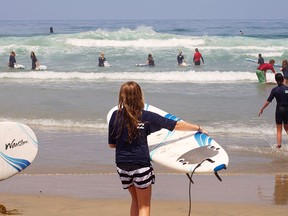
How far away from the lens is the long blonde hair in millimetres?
4832

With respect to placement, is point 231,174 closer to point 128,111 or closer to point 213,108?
point 128,111

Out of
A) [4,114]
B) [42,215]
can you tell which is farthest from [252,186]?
[4,114]

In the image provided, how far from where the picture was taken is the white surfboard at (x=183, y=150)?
17.9 feet

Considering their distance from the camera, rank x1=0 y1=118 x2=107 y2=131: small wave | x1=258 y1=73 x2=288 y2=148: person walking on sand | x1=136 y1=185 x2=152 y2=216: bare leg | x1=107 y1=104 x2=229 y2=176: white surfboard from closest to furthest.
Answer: x1=136 y1=185 x2=152 y2=216: bare leg
x1=107 y1=104 x2=229 y2=176: white surfboard
x1=258 y1=73 x2=288 y2=148: person walking on sand
x1=0 y1=118 x2=107 y2=131: small wave

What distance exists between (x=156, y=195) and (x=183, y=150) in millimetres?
1679

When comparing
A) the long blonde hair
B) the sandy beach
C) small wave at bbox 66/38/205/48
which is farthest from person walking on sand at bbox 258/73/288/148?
small wave at bbox 66/38/205/48

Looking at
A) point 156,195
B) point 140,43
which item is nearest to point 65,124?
point 156,195

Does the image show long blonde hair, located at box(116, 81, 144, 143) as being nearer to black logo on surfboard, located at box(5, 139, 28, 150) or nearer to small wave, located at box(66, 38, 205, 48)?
black logo on surfboard, located at box(5, 139, 28, 150)

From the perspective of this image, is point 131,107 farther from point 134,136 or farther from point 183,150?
point 183,150

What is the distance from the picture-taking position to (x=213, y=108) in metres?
14.2

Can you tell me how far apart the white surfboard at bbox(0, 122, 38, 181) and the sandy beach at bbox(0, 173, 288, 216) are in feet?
1.49

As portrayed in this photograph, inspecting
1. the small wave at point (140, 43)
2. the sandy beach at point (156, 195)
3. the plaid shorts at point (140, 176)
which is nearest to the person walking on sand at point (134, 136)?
the plaid shorts at point (140, 176)

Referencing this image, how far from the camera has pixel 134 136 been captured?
16.0ft

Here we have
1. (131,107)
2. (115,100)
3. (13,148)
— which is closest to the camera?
(131,107)
